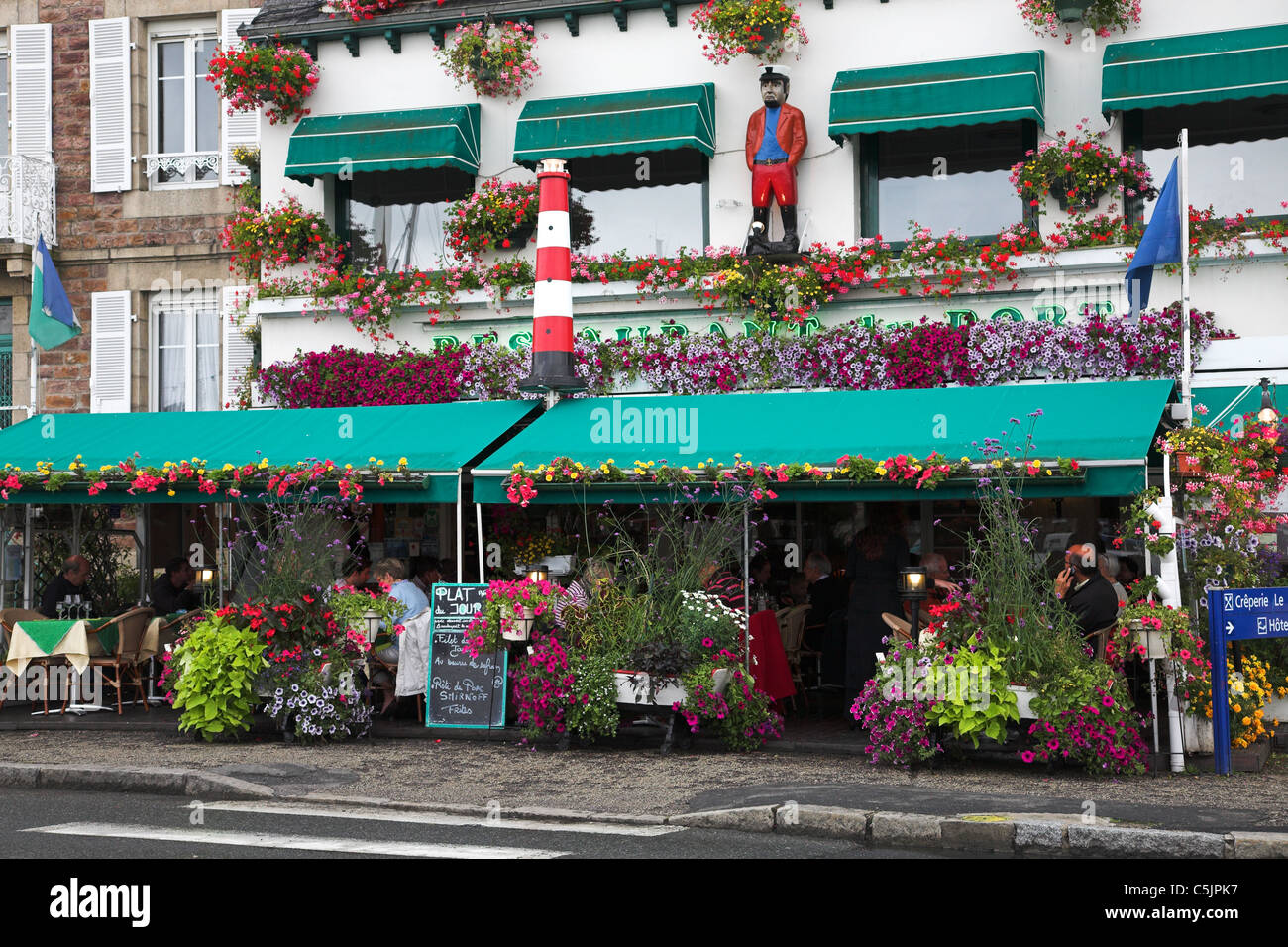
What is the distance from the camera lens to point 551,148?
14.1 meters

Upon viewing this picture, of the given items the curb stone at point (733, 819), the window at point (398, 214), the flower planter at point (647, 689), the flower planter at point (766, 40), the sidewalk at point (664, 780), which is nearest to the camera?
the curb stone at point (733, 819)

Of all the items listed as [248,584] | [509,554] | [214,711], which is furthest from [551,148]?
[214,711]

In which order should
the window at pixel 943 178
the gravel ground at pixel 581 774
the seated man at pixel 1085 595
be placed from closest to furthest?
the gravel ground at pixel 581 774 < the seated man at pixel 1085 595 < the window at pixel 943 178

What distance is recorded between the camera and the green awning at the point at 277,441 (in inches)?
488

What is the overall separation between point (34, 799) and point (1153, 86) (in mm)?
10104

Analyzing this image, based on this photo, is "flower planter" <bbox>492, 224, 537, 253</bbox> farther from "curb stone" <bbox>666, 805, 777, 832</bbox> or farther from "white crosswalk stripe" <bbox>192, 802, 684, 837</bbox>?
"curb stone" <bbox>666, 805, 777, 832</bbox>

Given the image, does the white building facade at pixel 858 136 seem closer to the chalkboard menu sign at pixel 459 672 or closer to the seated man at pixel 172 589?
the seated man at pixel 172 589

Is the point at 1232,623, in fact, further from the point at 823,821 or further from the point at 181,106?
the point at 181,106

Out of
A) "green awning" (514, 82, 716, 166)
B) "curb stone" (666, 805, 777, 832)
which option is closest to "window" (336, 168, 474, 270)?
"green awning" (514, 82, 716, 166)

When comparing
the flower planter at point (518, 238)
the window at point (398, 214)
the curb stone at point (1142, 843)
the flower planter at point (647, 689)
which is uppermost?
the window at point (398, 214)

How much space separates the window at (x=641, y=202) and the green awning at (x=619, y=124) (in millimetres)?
442

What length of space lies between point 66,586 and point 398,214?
16.1 feet

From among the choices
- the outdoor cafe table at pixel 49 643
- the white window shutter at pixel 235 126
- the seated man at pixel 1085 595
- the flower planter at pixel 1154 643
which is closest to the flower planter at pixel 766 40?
the seated man at pixel 1085 595

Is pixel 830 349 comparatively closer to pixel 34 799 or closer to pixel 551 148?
pixel 551 148
